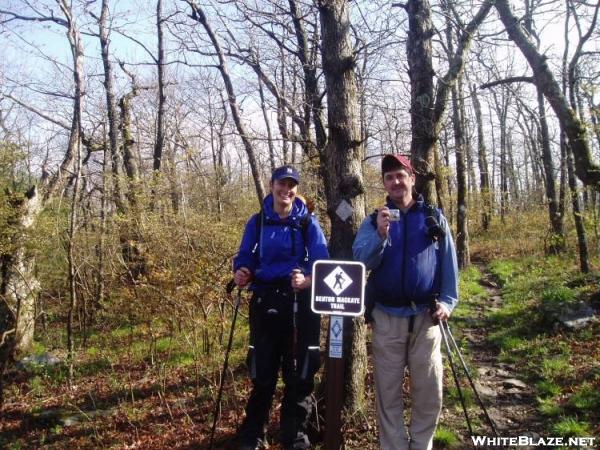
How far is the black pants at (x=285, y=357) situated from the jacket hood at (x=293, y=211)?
1.96 ft

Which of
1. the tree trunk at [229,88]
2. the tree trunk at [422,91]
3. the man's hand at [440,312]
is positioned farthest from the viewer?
the tree trunk at [229,88]

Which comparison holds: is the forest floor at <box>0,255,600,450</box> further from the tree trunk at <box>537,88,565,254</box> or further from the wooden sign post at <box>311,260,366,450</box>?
the tree trunk at <box>537,88,565,254</box>

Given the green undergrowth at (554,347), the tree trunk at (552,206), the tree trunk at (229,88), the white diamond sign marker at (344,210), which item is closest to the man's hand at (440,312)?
the white diamond sign marker at (344,210)

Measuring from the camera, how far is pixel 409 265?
3426mm

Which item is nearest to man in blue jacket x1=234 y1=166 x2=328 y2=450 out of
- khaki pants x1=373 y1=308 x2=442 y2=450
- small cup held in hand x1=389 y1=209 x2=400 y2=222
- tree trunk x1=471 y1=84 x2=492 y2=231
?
khaki pants x1=373 y1=308 x2=442 y2=450

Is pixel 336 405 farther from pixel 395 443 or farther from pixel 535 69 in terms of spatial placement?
pixel 535 69

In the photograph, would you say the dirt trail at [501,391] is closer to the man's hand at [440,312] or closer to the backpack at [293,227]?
the man's hand at [440,312]

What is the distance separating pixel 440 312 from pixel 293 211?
4.73ft

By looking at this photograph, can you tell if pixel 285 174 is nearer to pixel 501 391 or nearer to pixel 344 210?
pixel 344 210

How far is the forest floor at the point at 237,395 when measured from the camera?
4.73m

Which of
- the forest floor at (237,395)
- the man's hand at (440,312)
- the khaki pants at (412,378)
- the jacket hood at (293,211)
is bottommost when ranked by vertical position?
the forest floor at (237,395)

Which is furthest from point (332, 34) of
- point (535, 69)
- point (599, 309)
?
point (599, 309)

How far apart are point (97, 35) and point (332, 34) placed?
14.2 m

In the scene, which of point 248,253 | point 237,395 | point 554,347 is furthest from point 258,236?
point 554,347
